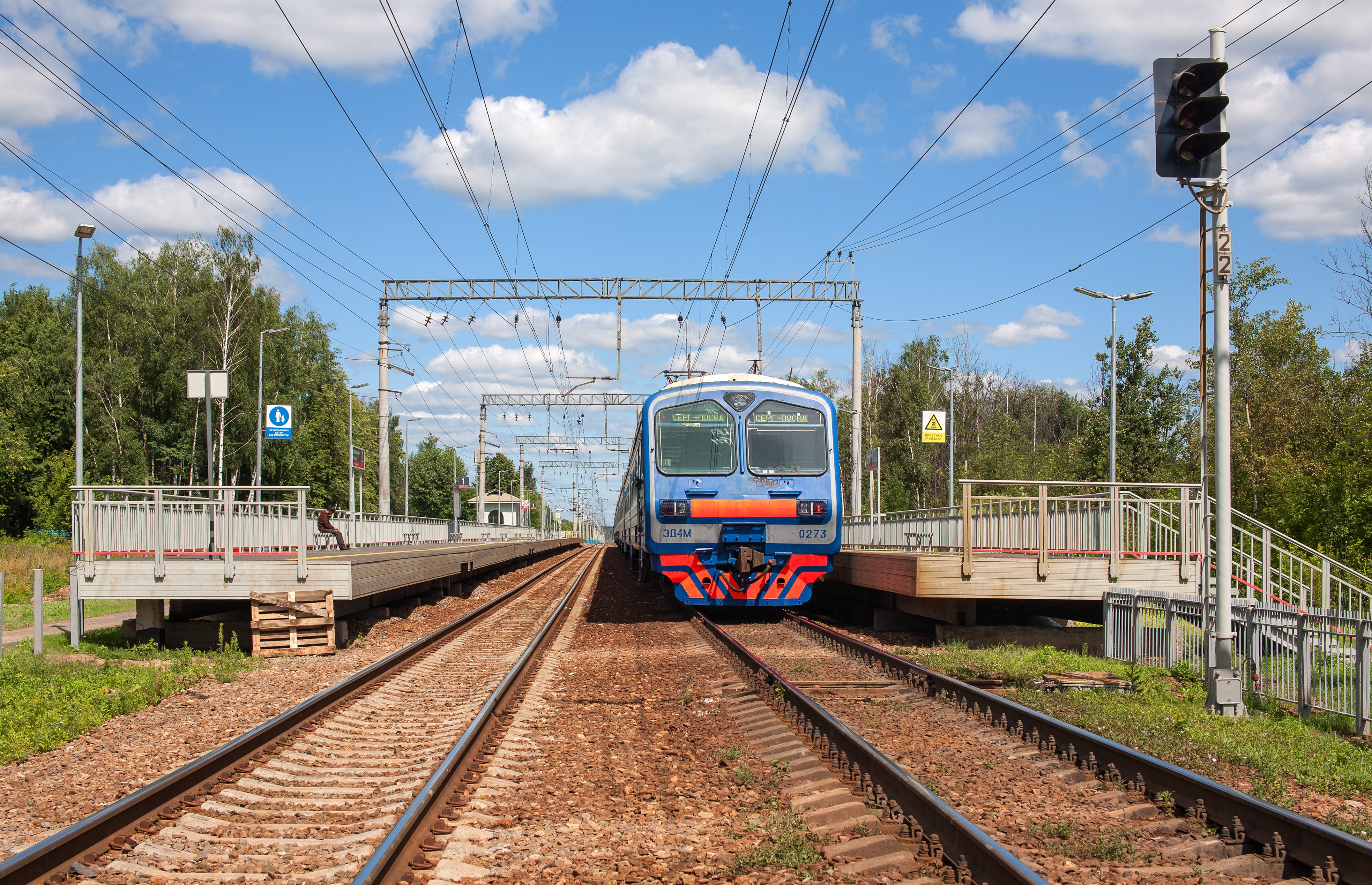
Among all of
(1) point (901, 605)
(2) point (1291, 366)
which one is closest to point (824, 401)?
(1) point (901, 605)

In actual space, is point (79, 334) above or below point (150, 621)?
above

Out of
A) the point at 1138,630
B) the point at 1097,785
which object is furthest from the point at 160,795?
the point at 1138,630

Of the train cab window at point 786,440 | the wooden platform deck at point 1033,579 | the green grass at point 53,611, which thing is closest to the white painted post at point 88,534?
the green grass at point 53,611

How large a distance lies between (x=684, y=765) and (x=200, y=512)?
11756 mm

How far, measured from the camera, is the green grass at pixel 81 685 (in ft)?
24.5

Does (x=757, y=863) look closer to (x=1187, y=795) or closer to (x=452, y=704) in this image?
(x=1187, y=795)

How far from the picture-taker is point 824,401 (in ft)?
53.7

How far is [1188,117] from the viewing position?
27.7 ft

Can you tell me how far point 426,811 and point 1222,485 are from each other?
7023mm

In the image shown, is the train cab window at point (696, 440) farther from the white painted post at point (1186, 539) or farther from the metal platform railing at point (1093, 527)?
the white painted post at point (1186, 539)

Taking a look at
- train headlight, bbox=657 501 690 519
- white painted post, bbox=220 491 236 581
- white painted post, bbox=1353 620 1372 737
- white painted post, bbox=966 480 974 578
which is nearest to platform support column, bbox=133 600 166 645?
white painted post, bbox=220 491 236 581

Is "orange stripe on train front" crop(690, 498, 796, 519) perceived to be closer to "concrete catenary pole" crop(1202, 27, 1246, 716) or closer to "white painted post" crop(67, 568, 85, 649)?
"concrete catenary pole" crop(1202, 27, 1246, 716)

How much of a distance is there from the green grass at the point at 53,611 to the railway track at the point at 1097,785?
15.0 m

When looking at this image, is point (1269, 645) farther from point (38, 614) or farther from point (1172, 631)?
point (38, 614)
